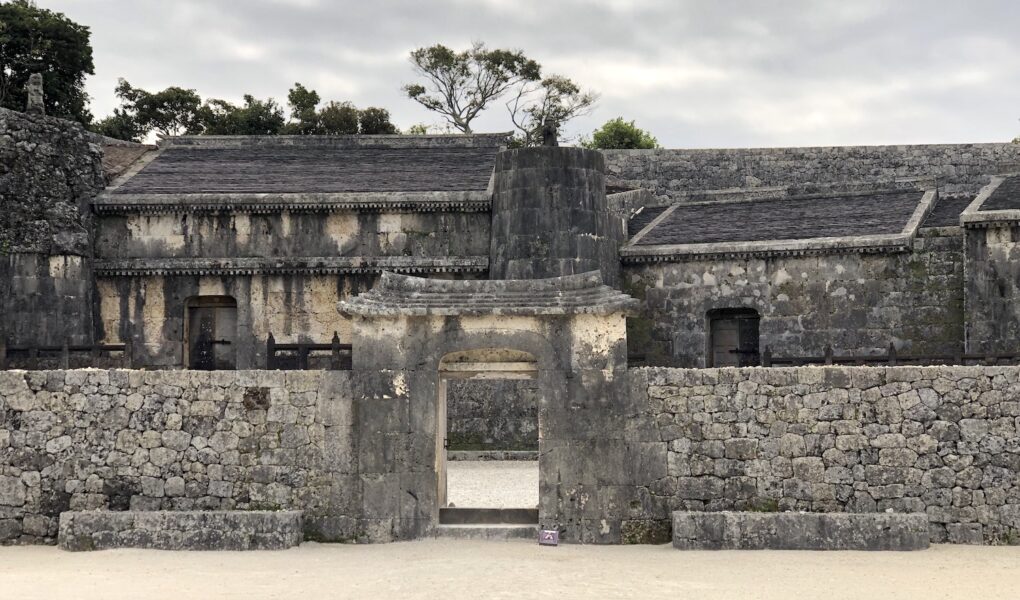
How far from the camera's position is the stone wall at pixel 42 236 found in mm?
27438

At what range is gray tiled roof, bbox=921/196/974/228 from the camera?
28234 millimetres

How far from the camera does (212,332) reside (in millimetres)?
29297

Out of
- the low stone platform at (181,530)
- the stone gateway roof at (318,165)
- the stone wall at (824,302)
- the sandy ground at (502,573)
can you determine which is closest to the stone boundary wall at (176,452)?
the low stone platform at (181,530)

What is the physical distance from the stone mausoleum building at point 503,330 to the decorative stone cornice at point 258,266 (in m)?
0.06

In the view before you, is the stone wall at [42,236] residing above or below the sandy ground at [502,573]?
above

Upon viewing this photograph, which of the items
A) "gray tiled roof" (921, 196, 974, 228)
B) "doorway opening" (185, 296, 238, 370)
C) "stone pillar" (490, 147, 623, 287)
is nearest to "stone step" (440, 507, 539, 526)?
"stone pillar" (490, 147, 623, 287)

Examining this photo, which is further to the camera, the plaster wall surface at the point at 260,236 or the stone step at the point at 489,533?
the plaster wall surface at the point at 260,236

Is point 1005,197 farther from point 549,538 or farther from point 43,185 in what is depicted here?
point 43,185

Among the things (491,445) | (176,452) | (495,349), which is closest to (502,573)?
(495,349)

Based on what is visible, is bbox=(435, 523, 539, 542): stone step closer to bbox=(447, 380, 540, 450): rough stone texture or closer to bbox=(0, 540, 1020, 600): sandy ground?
bbox=(0, 540, 1020, 600): sandy ground

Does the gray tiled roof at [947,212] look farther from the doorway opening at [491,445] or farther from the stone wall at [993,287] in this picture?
the doorway opening at [491,445]

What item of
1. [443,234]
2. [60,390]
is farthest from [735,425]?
[443,234]

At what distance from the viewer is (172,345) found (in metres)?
28.8

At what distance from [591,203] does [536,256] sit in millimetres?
1724
